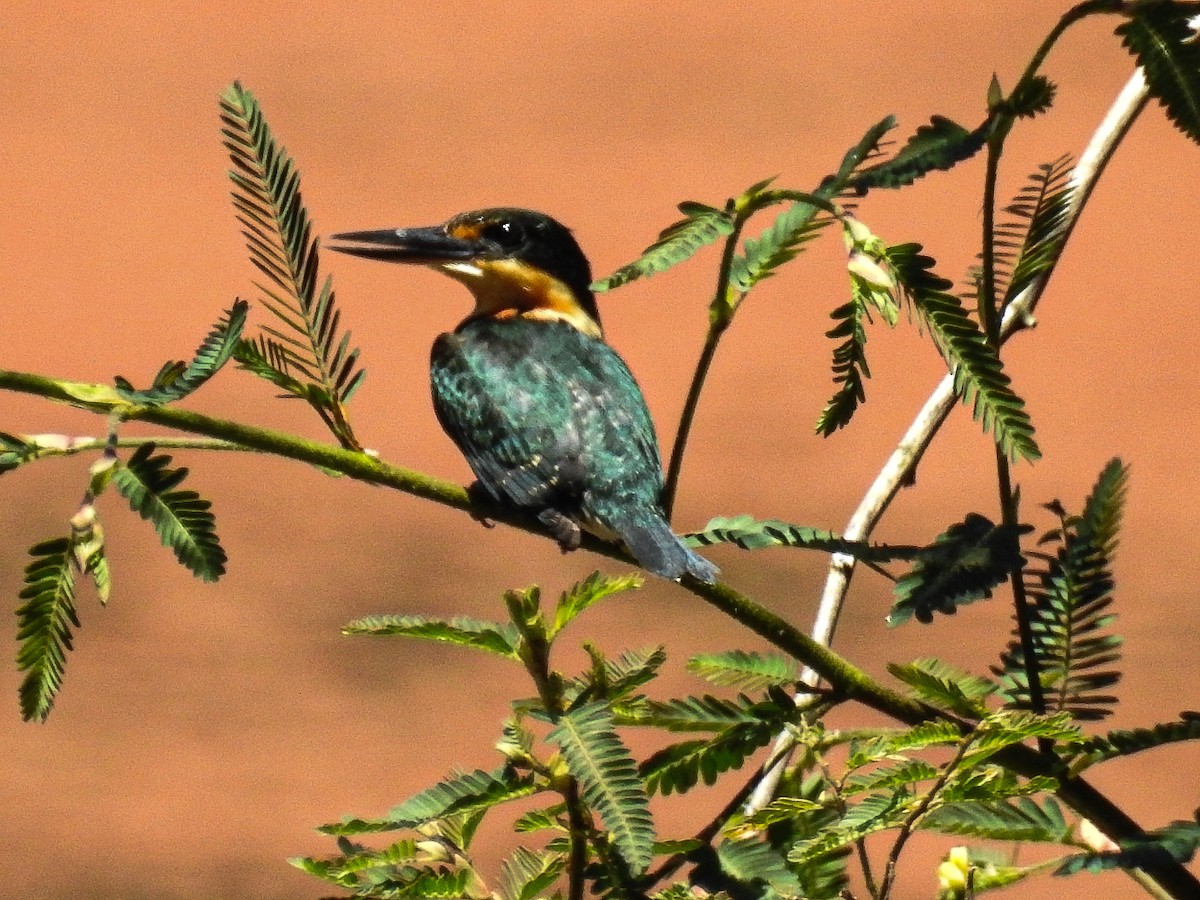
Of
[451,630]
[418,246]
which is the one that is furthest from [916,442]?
[418,246]

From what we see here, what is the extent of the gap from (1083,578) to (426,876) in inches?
21.8

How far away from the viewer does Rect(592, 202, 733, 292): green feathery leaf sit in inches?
42.0

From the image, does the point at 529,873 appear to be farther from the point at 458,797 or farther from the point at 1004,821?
the point at 1004,821

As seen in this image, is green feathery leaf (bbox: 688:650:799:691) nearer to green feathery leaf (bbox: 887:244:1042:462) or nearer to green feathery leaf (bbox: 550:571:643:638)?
green feathery leaf (bbox: 550:571:643:638)

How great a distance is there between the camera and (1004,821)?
3.78 ft

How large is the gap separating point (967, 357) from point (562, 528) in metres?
1.16

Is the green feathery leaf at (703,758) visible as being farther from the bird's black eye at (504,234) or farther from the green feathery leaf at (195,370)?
the bird's black eye at (504,234)

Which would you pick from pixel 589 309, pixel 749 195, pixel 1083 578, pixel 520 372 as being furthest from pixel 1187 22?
pixel 589 309

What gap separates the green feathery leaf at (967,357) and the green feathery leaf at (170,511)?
19.0 inches

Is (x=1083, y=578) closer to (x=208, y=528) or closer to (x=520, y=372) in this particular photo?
(x=208, y=528)

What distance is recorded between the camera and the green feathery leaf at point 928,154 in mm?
1025

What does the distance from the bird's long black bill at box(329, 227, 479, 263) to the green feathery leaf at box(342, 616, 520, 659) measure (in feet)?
5.32

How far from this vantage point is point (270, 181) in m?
1.24

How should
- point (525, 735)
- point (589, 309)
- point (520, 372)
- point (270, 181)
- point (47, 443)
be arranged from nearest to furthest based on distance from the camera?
point (47, 443) < point (525, 735) < point (270, 181) < point (520, 372) < point (589, 309)
